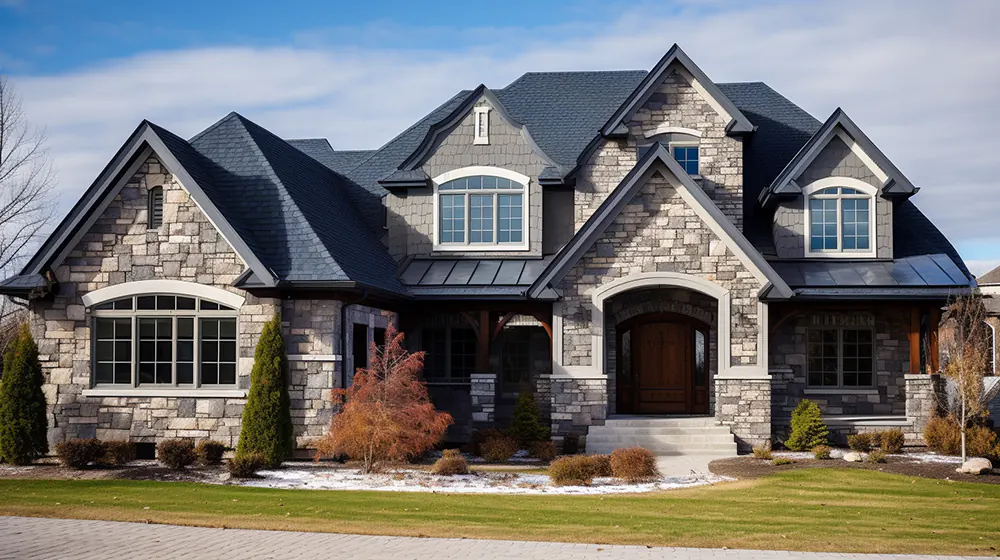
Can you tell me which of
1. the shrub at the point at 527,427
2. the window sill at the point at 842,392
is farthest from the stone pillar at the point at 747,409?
the shrub at the point at 527,427

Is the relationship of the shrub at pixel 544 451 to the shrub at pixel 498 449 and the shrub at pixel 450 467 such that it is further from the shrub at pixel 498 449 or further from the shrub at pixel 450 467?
the shrub at pixel 450 467

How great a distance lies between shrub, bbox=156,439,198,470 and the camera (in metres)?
17.3

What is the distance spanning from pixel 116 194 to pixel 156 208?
0.80 m

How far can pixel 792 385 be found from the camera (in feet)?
74.6

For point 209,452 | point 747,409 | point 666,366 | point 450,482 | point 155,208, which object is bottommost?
point 450,482

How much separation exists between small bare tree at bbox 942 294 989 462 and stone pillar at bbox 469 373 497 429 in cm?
910

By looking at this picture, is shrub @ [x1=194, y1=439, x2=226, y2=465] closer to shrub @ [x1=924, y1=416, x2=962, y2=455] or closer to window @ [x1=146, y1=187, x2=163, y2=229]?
window @ [x1=146, y1=187, x2=163, y2=229]

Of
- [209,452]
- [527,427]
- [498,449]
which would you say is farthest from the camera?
[527,427]

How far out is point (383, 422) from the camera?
17156 mm

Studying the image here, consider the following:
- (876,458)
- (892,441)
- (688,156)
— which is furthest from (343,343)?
(892,441)

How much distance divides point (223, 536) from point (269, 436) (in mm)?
6444

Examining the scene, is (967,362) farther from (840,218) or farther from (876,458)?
(840,218)

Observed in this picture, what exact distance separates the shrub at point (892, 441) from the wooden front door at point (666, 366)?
408 centimetres

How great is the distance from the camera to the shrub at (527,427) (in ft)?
69.1
